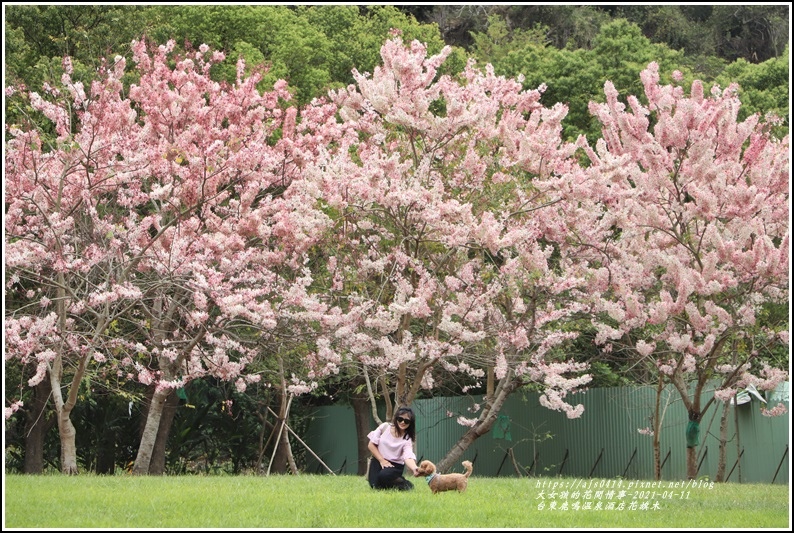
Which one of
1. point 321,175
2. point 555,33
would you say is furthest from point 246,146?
point 555,33

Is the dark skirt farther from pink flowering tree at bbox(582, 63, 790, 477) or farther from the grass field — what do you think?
pink flowering tree at bbox(582, 63, 790, 477)

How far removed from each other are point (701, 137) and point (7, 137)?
9.25 metres

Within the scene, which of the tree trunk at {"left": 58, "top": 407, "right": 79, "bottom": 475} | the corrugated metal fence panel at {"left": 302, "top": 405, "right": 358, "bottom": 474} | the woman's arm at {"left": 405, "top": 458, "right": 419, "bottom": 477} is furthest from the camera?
the corrugated metal fence panel at {"left": 302, "top": 405, "right": 358, "bottom": 474}

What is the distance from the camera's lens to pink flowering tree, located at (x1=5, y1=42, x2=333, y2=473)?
428 inches

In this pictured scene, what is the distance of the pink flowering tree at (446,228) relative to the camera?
10.9 metres

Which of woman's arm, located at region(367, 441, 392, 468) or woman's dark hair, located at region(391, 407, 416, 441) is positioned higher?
woman's dark hair, located at region(391, 407, 416, 441)

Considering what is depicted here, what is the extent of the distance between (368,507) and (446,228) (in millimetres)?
4391

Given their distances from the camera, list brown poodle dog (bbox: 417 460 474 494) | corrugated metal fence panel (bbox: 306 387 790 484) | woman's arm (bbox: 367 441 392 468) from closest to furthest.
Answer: brown poodle dog (bbox: 417 460 474 494) → woman's arm (bbox: 367 441 392 468) → corrugated metal fence panel (bbox: 306 387 790 484)

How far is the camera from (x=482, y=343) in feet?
41.7

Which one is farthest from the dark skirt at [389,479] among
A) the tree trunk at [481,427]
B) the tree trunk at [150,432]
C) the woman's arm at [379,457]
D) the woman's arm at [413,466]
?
the tree trunk at [150,432]

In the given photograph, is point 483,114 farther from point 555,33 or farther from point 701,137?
point 555,33

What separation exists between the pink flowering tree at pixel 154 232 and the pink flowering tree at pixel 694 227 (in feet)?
12.3

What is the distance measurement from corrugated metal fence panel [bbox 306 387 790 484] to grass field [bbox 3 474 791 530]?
6.23 meters

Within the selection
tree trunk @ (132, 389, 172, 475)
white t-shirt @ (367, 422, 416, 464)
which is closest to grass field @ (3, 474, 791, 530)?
white t-shirt @ (367, 422, 416, 464)
